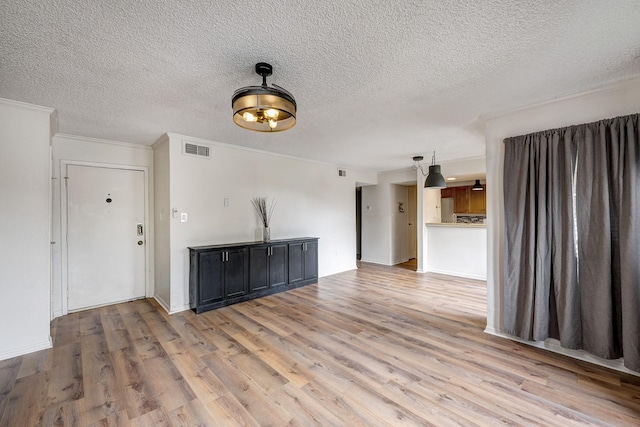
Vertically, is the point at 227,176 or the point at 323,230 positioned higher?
the point at 227,176

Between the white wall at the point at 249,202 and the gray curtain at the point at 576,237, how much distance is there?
3496 millimetres

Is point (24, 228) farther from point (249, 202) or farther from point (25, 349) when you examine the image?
point (249, 202)

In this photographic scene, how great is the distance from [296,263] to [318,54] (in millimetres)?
3663

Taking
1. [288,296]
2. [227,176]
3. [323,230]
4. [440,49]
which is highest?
[440,49]

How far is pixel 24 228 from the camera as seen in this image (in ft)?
8.73

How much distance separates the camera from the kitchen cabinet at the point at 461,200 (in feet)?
25.0

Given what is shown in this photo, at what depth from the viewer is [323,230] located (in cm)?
589

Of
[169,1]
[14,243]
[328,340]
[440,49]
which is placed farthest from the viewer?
[328,340]

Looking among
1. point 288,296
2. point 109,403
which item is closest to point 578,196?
point 288,296

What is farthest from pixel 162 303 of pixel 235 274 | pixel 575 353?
pixel 575 353

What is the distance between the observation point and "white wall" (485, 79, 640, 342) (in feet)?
7.59

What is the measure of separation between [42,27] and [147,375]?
8.45 ft

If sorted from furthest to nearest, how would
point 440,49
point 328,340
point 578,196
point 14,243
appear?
1. point 328,340
2. point 14,243
3. point 578,196
4. point 440,49

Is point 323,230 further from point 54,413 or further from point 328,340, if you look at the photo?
point 54,413
